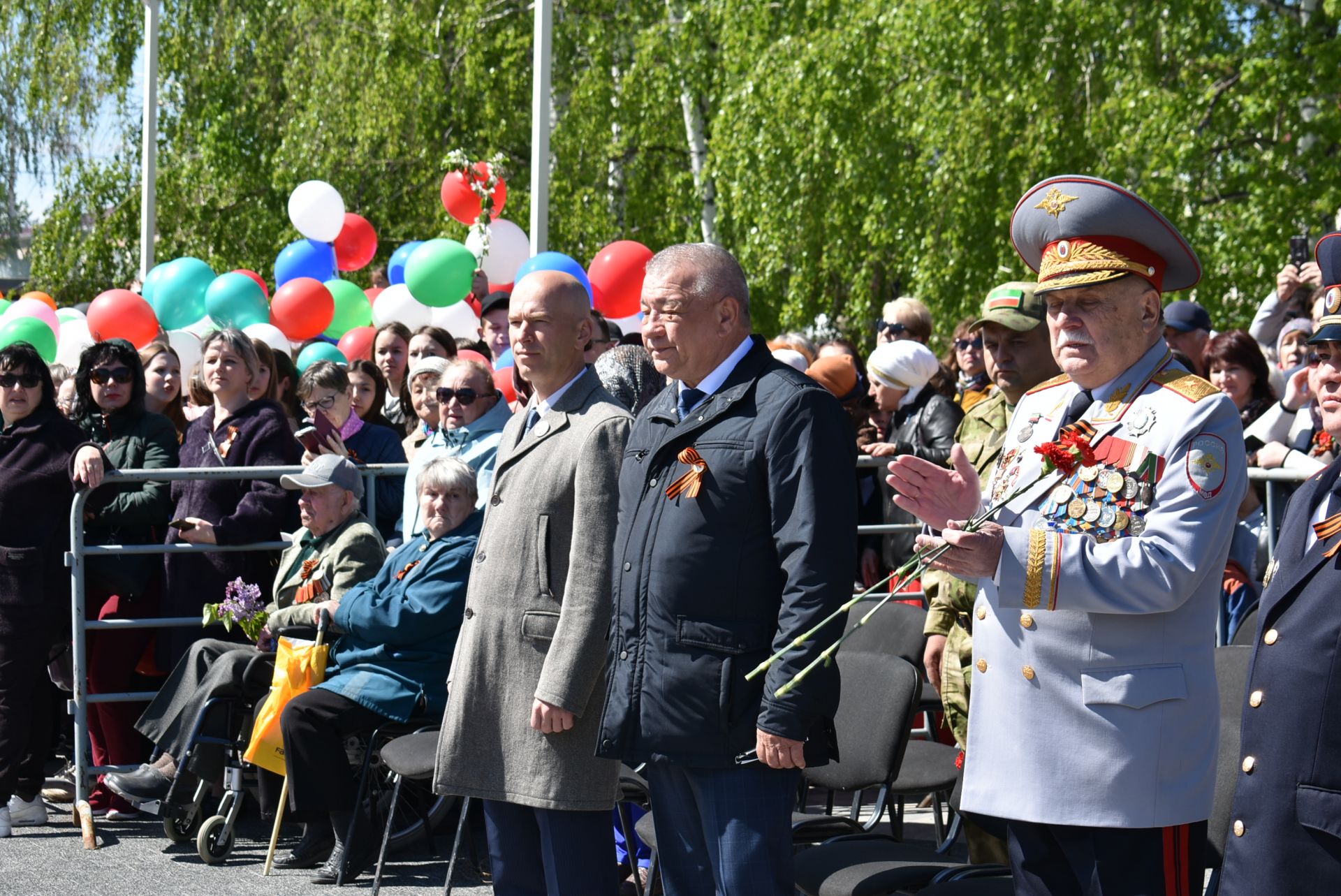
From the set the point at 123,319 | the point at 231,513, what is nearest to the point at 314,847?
the point at 231,513

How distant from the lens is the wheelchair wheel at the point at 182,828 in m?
6.53

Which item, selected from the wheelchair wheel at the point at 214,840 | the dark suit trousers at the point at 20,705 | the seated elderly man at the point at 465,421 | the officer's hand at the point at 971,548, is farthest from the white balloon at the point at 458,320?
the officer's hand at the point at 971,548

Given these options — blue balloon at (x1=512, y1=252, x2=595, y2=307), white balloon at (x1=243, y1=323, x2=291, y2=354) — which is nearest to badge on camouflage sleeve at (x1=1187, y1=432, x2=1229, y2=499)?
blue balloon at (x1=512, y1=252, x2=595, y2=307)

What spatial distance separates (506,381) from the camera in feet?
26.7

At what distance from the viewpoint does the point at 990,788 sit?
319cm

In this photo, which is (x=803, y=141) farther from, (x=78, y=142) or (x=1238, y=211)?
(x=78, y=142)

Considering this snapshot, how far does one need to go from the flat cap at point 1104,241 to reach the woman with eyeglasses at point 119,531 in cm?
467

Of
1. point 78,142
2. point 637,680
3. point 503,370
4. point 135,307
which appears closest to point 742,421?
point 637,680

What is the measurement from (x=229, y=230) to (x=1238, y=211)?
14.7 m

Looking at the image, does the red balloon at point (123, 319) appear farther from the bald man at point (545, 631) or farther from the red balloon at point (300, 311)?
the bald man at point (545, 631)

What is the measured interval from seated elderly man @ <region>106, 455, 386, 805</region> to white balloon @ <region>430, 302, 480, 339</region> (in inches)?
179

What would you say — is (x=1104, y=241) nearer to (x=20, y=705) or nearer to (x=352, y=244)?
(x=20, y=705)

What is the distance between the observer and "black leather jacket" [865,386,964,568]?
23.4 ft

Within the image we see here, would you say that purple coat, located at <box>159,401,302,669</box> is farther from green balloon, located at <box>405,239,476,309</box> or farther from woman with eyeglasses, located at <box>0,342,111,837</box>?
green balloon, located at <box>405,239,476,309</box>
